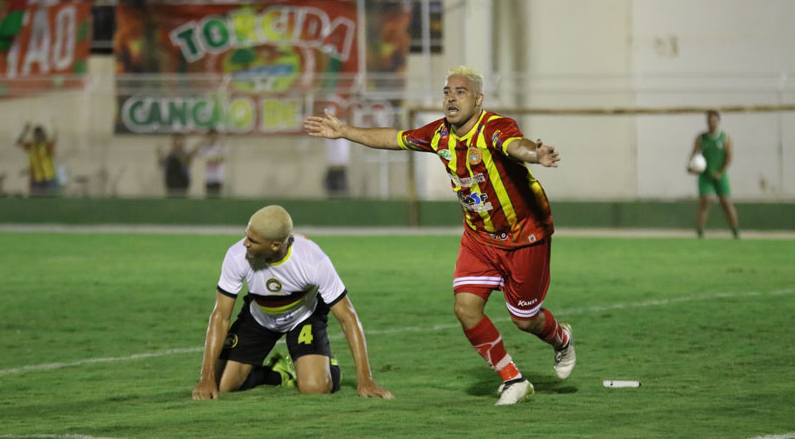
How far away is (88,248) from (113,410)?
12.5m

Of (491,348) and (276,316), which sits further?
(276,316)

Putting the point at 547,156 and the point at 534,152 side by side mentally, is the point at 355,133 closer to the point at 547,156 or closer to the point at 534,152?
the point at 534,152

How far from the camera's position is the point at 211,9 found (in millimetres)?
28531

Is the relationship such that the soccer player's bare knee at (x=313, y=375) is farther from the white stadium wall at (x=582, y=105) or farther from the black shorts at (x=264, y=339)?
the white stadium wall at (x=582, y=105)

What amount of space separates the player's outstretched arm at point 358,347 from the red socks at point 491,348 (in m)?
0.58

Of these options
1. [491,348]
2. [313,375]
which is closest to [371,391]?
[313,375]

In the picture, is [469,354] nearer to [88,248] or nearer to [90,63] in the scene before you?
[88,248]

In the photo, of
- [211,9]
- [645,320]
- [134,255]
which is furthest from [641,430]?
[211,9]

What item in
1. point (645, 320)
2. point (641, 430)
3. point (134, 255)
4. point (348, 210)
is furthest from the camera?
point (348, 210)

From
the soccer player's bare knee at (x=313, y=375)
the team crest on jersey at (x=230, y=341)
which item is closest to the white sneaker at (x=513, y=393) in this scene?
the soccer player's bare knee at (x=313, y=375)

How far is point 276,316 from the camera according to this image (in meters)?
8.01

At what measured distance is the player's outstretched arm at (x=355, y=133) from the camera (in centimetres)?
763

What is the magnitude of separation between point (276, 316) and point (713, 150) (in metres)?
13.6

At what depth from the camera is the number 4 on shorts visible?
805 cm
